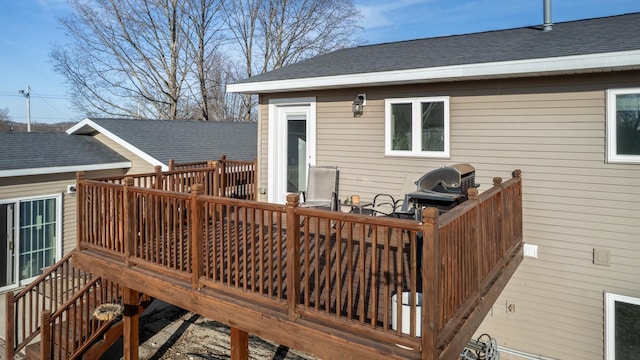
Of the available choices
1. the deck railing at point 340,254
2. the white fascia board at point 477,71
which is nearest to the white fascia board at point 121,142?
the white fascia board at point 477,71

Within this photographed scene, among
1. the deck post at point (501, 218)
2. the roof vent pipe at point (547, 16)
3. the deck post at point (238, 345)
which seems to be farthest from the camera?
the roof vent pipe at point (547, 16)

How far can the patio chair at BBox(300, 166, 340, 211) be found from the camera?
249 inches

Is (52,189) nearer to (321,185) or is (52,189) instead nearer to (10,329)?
(10,329)

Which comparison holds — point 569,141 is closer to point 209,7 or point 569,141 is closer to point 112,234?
point 112,234

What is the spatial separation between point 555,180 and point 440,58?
2124 millimetres

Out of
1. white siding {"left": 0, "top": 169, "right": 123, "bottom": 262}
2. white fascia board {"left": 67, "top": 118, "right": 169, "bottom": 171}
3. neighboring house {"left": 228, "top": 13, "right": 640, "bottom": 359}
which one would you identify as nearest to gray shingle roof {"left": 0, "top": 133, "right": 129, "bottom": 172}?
white siding {"left": 0, "top": 169, "right": 123, "bottom": 262}

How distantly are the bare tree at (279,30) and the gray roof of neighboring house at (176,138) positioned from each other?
10.5m

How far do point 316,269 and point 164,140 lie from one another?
10.6 metres

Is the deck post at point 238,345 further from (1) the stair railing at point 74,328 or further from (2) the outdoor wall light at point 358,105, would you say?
(2) the outdoor wall light at point 358,105

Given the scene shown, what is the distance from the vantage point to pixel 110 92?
22594 millimetres

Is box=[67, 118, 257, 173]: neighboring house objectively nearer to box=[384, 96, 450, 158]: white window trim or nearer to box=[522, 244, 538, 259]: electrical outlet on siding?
box=[384, 96, 450, 158]: white window trim

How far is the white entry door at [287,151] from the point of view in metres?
7.10

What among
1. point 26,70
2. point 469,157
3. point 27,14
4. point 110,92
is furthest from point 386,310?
point 26,70

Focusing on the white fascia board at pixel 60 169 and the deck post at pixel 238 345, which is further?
the white fascia board at pixel 60 169
